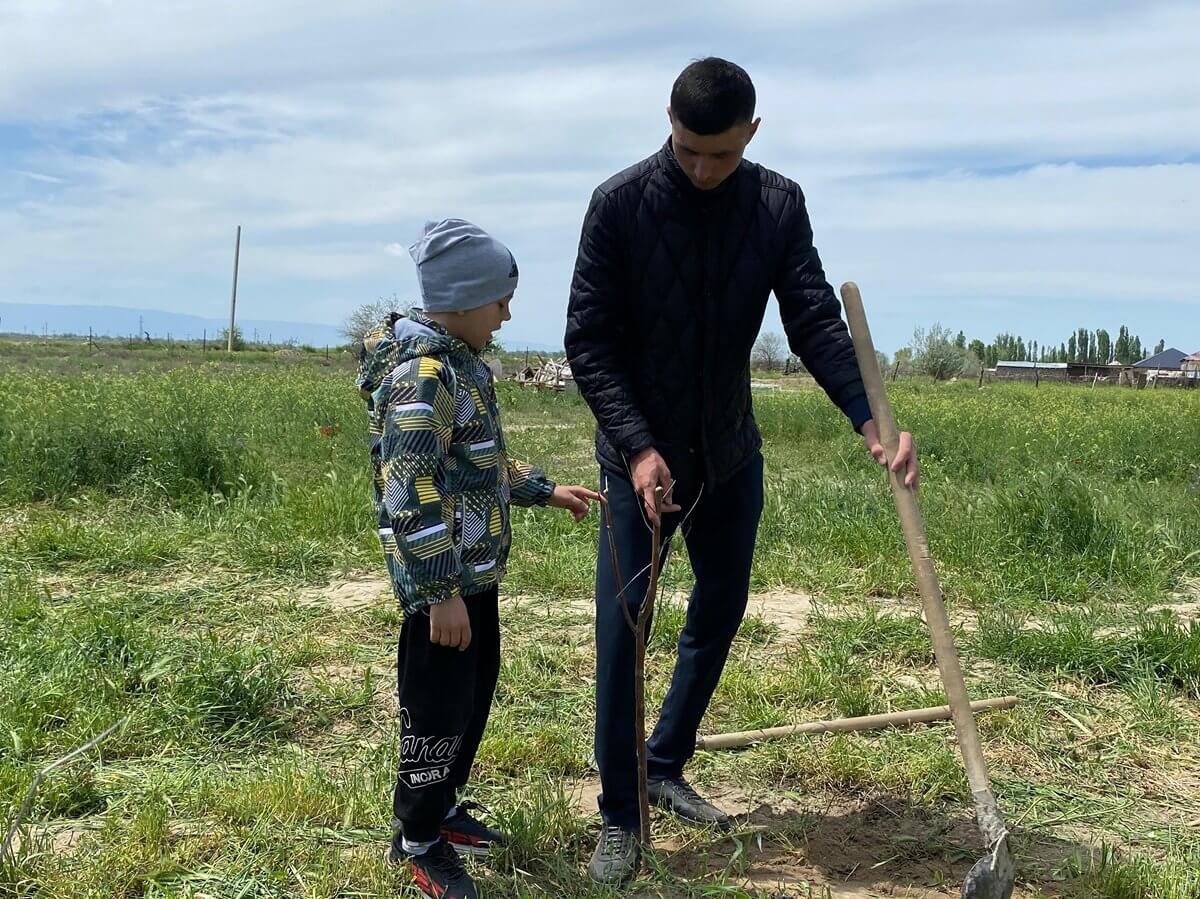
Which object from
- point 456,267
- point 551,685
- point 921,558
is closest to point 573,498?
point 456,267

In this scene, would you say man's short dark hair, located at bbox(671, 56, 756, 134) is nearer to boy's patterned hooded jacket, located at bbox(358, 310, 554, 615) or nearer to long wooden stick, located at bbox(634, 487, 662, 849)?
boy's patterned hooded jacket, located at bbox(358, 310, 554, 615)

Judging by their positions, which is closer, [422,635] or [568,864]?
[422,635]

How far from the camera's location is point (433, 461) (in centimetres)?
211

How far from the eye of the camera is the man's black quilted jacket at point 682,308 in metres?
2.44

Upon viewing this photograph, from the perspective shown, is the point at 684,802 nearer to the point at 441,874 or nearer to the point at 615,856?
the point at 615,856

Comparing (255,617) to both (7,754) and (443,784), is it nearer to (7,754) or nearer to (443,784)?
(7,754)

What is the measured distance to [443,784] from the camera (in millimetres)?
2336

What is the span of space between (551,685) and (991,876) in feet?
6.33

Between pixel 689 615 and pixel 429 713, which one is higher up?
pixel 689 615

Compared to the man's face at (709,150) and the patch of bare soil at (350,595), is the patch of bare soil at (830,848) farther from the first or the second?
the patch of bare soil at (350,595)

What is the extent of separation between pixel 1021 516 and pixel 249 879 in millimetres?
4697

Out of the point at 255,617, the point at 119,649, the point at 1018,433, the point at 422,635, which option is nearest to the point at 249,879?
the point at 422,635

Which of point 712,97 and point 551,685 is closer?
point 712,97

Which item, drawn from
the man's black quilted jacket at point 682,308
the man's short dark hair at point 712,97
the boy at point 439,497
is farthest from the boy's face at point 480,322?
the man's short dark hair at point 712,97
